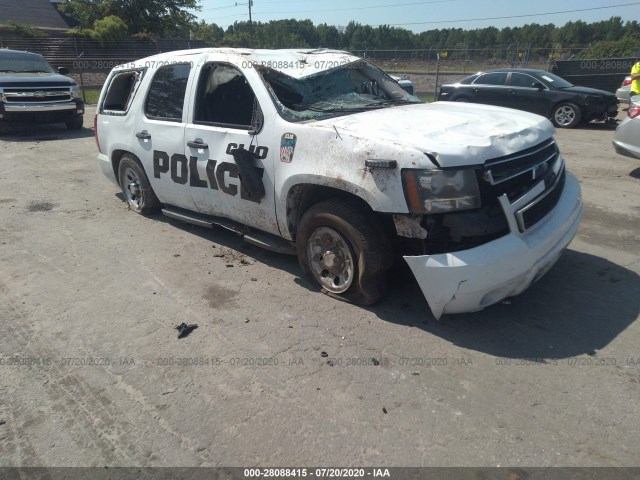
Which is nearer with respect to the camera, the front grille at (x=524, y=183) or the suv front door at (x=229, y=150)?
the front grille at (x=524, y=183)

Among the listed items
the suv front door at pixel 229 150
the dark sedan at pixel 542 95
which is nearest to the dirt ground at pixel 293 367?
the suv front door at pixel 229 150

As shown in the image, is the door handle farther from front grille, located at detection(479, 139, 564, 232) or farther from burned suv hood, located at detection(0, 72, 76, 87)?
burned suv hood, located at detection(0, 72, 76, 87)

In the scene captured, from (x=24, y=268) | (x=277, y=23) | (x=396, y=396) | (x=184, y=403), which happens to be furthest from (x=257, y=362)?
(x=277, y=23)

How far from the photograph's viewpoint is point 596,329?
10.9 ft

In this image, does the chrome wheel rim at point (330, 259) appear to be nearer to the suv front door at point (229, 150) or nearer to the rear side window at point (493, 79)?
the suv front door at point (229, 150)

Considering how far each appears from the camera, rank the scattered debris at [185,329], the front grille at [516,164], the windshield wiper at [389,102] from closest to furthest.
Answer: the front grille at [516,164] < the scattered debris at [185,329] < the windshield wiper at [389,102]

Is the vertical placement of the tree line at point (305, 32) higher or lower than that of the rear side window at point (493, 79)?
higher

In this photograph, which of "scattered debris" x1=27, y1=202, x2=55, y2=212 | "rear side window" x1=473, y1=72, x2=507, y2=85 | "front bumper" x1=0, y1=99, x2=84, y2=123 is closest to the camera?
"scattered debris" x1=27, y1=202, x2=55, y2=212

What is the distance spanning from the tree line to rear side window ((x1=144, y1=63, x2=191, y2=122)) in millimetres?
21895

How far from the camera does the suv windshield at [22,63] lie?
11.9m

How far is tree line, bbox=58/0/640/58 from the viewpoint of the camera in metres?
34.6

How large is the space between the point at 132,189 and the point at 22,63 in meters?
9.07

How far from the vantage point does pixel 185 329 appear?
3.52 m

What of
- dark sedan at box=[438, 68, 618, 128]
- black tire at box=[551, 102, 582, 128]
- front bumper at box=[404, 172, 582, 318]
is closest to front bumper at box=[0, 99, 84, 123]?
dark sedan at box=[438, 68, 618, 128]
